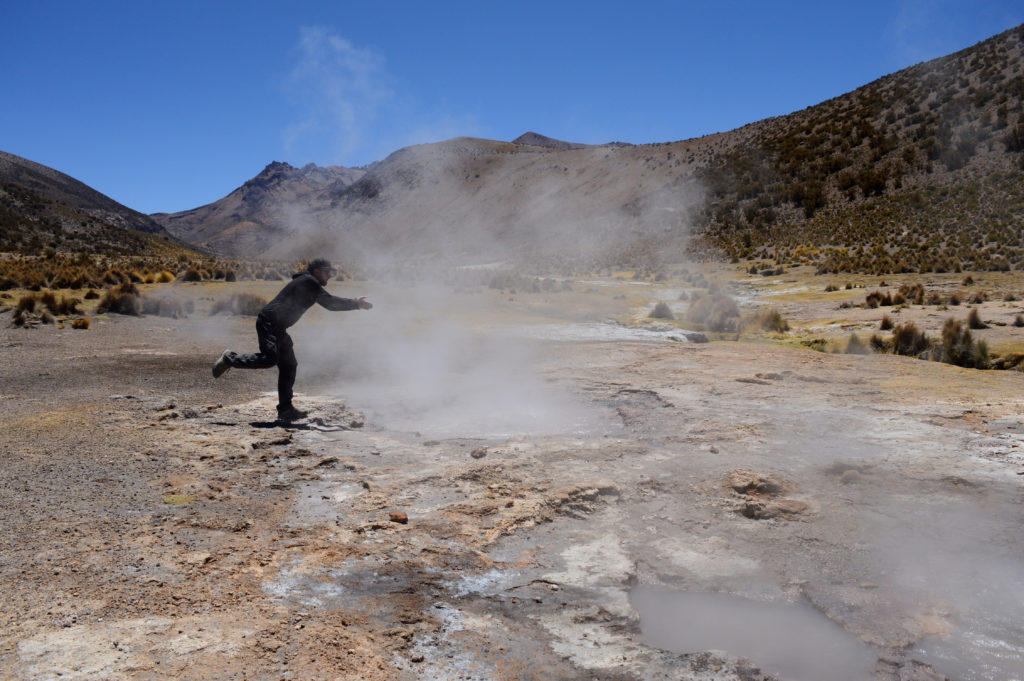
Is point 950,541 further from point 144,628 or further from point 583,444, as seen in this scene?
point 144,628

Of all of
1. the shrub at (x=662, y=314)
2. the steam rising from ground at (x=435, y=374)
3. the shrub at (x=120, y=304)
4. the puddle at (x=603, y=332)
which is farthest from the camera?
the shrub at (x=662, y=314)

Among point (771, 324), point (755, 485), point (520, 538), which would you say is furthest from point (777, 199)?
point (520, 538)

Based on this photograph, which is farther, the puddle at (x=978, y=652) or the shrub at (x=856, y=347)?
the shrub at (x=856, y=347)

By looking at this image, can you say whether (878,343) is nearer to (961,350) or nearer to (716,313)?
(961,350)

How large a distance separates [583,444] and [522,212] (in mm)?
60606

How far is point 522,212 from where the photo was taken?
64.1 m

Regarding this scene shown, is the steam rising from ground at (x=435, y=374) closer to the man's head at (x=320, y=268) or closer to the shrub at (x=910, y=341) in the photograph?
the man's head at (x=320, y=268)

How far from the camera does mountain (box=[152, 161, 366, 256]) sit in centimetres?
2661

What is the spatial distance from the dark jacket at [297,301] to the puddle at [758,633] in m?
3.76

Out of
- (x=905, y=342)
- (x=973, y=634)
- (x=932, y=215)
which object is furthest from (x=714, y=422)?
(x=932, y=215)

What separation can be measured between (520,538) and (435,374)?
4.91 m

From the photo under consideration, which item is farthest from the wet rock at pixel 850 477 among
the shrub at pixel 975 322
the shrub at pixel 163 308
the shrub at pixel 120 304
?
the shrub at pixel 120 304

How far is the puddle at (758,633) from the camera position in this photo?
239 cm

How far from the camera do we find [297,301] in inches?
228
